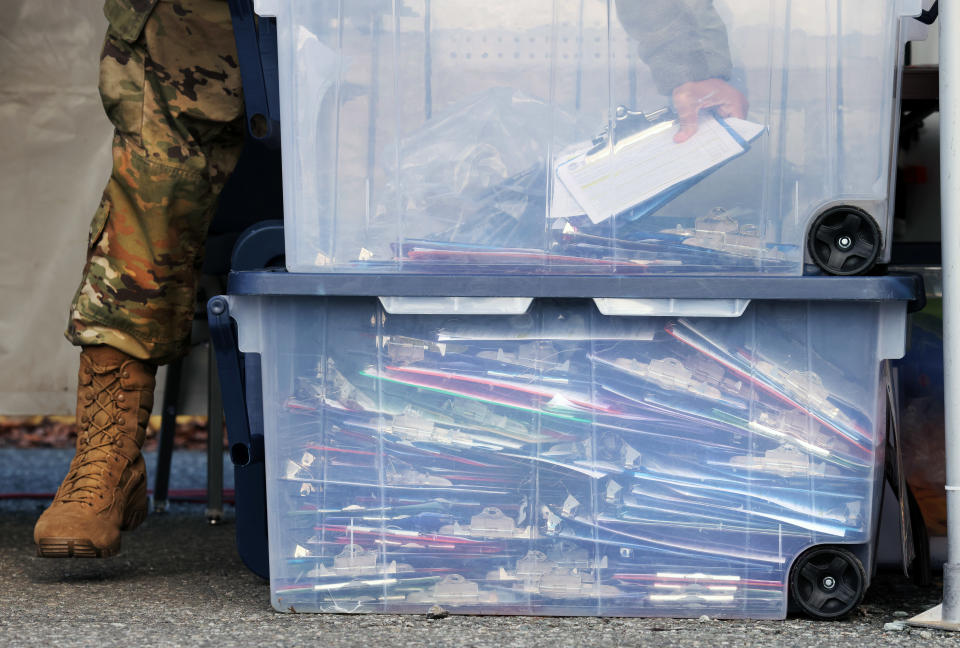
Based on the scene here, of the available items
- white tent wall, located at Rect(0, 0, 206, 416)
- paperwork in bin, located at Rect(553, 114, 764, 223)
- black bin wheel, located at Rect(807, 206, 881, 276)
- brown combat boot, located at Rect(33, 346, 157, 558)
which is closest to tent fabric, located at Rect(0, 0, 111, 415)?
white tent wall, located at Rect(0, 0, 206, 416)

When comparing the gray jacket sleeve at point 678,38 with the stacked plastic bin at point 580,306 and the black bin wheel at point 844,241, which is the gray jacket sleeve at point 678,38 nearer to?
the stacked plastic bin at point 580,306

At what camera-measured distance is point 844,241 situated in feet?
4.13

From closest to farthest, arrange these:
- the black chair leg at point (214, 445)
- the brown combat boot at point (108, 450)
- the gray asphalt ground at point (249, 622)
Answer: the gray asphalt ground at point (249, 622)
the brown combat boot at point (108, 450)
the black chair leg at point (214, 445)

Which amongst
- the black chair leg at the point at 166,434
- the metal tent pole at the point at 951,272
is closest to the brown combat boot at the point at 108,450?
the black chair leg at the point at 166,434

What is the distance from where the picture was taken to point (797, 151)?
4.15 feet

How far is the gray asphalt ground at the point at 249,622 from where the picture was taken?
1214 mm

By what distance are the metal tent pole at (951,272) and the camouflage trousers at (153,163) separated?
85 centimetres

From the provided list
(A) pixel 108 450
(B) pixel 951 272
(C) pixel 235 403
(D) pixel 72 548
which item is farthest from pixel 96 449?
(B) pixel 951 272

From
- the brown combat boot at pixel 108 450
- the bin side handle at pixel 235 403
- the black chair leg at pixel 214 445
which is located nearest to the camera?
the bin side handle at pixel 235 403

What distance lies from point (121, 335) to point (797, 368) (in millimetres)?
830

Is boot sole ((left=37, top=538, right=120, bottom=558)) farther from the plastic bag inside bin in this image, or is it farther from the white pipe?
the white pipe

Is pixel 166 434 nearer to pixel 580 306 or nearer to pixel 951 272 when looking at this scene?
pixel 580 306

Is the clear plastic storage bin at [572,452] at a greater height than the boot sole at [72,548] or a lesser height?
greater

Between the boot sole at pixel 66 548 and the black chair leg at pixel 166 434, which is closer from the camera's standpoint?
the boot sole at pixel 66 548
